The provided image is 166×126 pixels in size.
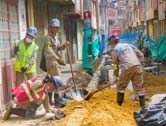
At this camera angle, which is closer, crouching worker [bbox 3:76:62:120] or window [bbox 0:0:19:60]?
crouching worker [bbox 3:76:62:120]

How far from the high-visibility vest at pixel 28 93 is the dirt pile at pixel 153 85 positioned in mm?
4352

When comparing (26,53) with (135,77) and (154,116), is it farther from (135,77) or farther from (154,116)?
(154,116)

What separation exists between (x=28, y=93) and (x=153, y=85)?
676 centimetres

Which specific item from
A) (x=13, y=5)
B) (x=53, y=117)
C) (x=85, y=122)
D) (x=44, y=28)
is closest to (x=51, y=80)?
(x=53, y=117)

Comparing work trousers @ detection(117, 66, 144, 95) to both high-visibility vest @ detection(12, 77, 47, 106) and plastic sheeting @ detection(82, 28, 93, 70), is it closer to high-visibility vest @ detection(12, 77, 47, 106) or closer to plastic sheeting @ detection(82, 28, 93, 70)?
high-visibility vest @ detection(12, 77, 47, 106)

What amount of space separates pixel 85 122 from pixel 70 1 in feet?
50.5

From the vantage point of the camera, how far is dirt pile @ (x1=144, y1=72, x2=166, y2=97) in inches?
524

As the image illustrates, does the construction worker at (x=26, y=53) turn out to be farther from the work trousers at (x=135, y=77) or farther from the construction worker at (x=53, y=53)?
the work trousers at (x=135, y=77)

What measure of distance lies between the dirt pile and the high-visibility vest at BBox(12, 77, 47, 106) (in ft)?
14.3

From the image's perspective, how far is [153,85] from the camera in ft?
48.9

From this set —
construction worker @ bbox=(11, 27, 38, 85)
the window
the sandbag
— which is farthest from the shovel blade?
the sandbag

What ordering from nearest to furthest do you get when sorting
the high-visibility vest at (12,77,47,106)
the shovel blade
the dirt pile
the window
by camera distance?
the high-visibility vest at (12,77,47,106) < the window < the shovel blade < the dirt pile

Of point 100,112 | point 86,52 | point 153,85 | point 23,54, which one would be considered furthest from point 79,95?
point 86,52

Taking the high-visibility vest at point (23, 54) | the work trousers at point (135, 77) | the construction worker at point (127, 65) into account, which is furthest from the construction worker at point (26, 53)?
the work trousers at point (135, 77)
